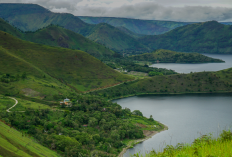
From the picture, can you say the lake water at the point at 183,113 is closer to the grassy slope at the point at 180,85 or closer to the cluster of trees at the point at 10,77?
the grassy slope at the point at 180,85

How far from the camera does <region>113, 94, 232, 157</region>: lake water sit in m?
63.9

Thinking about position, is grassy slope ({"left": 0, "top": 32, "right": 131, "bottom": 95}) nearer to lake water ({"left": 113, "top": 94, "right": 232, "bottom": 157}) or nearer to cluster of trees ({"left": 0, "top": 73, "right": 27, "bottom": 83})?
cluster of trees ({"left": 0, "top": 73, "right": 27, "bottom": 83})

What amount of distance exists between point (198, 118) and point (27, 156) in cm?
6750

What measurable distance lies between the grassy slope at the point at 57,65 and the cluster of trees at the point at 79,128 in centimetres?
4141

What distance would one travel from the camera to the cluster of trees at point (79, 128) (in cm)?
4769

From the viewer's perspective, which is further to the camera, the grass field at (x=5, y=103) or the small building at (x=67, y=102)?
the small building at (x=67, y=102)

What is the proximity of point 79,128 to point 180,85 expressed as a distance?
88.4 meters

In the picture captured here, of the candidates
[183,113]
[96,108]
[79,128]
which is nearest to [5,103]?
[79,128]

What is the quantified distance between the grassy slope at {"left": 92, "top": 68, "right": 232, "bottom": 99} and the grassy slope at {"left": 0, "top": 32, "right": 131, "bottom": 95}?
1134 centimetres

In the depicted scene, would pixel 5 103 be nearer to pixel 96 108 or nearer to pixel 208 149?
pixel 96 108

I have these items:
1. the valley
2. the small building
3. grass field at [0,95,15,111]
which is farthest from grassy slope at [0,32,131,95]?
grass field at [0,95,15,111]

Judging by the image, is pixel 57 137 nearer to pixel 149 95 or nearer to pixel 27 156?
pixel 27 156

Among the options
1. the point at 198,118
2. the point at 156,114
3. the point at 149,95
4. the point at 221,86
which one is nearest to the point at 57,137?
the point at 156,114

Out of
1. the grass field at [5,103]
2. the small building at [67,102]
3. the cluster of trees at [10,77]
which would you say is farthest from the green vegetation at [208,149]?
the cluster of trees at [10,77]
